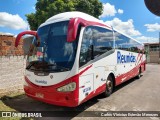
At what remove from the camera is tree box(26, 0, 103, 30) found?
1930 cm

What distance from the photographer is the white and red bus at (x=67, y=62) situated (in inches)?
212

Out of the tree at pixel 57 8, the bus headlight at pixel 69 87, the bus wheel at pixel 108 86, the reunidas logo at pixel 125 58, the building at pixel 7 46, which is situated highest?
the tree at pixel 57 8

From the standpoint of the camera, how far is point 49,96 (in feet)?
18.4

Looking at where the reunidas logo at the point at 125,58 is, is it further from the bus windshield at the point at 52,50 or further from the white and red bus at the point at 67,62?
the bus windshield at the point at 52,50

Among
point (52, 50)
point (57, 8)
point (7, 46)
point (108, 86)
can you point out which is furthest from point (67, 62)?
point (57, 8)

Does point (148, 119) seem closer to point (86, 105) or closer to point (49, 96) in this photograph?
point (86, 105)

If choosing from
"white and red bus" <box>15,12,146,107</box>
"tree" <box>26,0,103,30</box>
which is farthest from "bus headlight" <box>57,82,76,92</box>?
"tree" <box>26,0,103,30</box>

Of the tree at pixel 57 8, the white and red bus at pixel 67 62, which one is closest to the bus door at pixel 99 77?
the white and red bus at pixel 67 62

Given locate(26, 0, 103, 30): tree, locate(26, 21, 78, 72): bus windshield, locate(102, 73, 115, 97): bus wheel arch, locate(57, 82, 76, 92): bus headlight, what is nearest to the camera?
locate(57, 82, 76, 92): bus headlight

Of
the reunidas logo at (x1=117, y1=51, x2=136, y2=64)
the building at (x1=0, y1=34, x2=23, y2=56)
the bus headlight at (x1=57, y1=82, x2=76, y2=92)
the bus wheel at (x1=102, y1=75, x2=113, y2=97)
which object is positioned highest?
the building at (x1=0, y1=34, x2=23, y2=56)

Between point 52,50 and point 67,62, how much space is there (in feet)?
2.19

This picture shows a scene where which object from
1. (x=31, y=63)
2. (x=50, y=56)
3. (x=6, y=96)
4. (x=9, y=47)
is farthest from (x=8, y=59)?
(x=50, y=56)

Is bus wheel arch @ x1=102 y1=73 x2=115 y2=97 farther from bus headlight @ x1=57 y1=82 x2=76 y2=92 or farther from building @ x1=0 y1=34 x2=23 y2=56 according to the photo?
building @ x1=0 y1=34 x2=23 y2=56

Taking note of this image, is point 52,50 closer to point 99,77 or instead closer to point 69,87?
point 69,87
